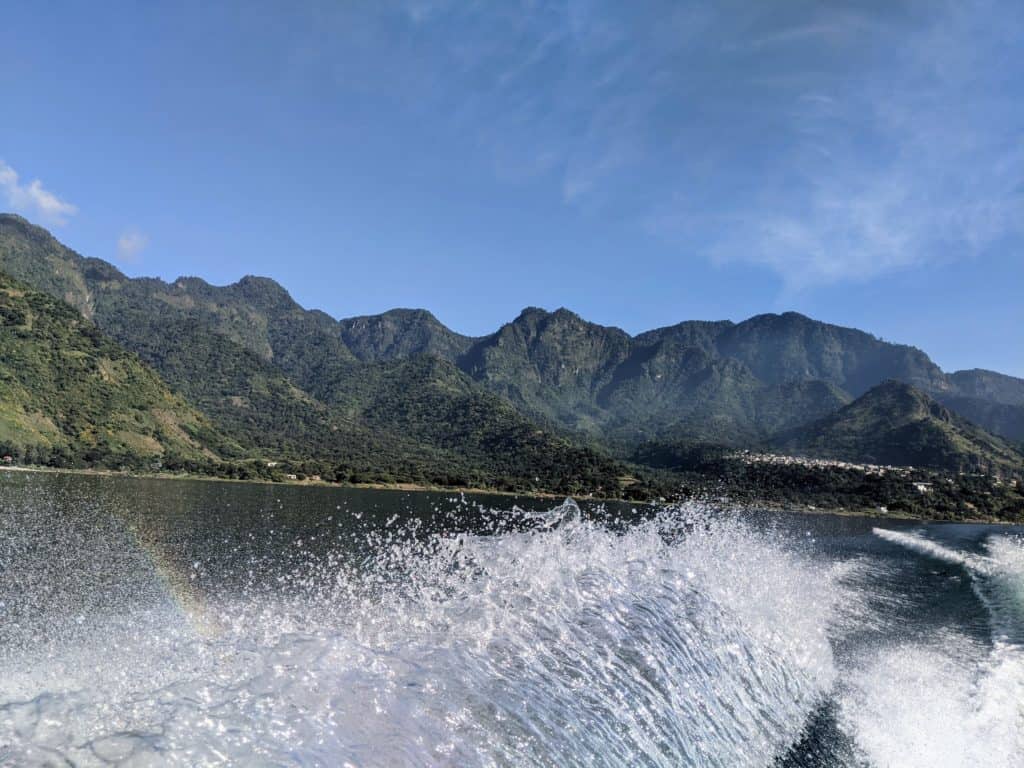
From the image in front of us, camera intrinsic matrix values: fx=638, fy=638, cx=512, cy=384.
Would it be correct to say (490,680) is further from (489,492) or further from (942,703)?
(489,492)

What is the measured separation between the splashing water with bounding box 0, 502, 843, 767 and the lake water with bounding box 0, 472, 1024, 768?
0.03 m

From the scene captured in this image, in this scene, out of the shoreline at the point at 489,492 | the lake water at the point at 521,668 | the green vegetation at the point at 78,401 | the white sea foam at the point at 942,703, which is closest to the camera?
the lake water at the point at 521,668

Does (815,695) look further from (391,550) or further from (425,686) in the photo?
(391,550)

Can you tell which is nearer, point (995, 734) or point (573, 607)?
point (573, 607)

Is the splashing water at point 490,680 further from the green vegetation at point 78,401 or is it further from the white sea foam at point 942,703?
the green vegetation at point 78,401

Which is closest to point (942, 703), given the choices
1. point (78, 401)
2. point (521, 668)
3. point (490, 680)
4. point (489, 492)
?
point (521, 668)

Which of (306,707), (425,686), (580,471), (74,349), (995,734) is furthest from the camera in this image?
(580,471)

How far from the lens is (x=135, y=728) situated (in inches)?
201

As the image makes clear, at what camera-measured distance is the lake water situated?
5574 millimetres

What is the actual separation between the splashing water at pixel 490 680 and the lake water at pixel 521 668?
0.03 meters

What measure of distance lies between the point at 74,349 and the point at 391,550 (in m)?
146

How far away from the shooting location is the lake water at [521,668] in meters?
5.57

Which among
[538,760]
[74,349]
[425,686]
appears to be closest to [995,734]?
[538,760]

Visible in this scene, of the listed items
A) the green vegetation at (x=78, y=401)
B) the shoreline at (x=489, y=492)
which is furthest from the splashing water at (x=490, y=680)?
the green vegetation at (x=78, y=401)
